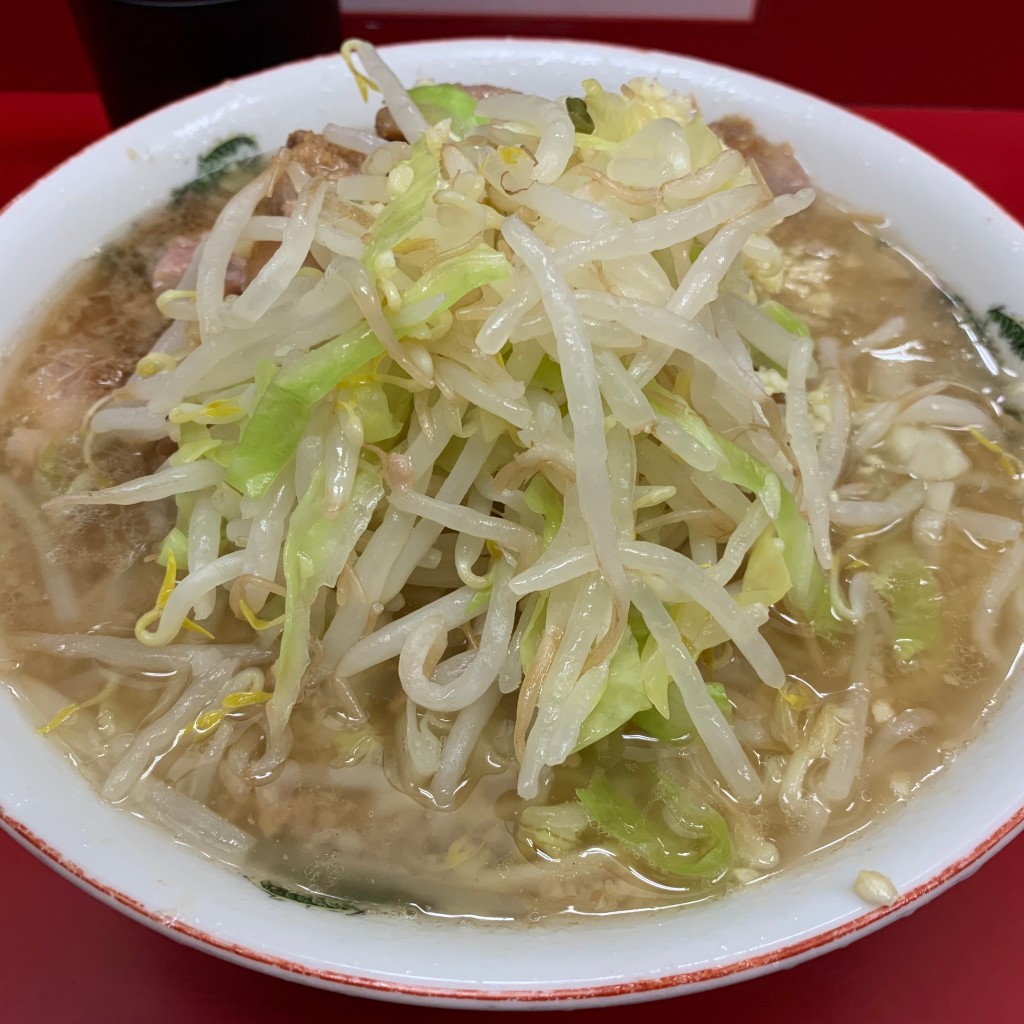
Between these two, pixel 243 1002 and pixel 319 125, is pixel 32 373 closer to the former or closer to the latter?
pixel 319 125

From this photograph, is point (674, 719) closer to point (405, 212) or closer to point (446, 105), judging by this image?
point (405, 212)

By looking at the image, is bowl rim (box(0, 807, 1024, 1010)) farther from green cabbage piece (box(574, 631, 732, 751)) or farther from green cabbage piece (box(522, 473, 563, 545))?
green cabbage piece (box(522, 473, 563, 545))

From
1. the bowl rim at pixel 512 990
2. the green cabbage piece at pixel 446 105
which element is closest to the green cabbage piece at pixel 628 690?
the bowl rim at pixel 512 990

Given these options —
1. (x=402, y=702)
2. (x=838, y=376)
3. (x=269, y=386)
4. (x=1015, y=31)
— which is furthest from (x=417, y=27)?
(x=402, y=702)

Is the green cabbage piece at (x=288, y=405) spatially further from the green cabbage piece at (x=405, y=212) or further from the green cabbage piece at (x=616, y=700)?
the green cabbage piece at (x=616, y=700)

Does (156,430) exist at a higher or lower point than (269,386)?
lower

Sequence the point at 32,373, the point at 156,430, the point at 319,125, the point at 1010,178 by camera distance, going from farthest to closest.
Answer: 1. the point at 1010,178
2. the point at 319,125
3. the point at 32,373
4. the point at 156,430

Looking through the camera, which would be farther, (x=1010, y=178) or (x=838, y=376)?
(x=1010, y=178)

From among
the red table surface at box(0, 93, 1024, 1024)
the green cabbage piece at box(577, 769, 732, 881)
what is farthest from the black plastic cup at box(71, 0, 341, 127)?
the green cabbage piece at box(577, 769, 732, 881)
